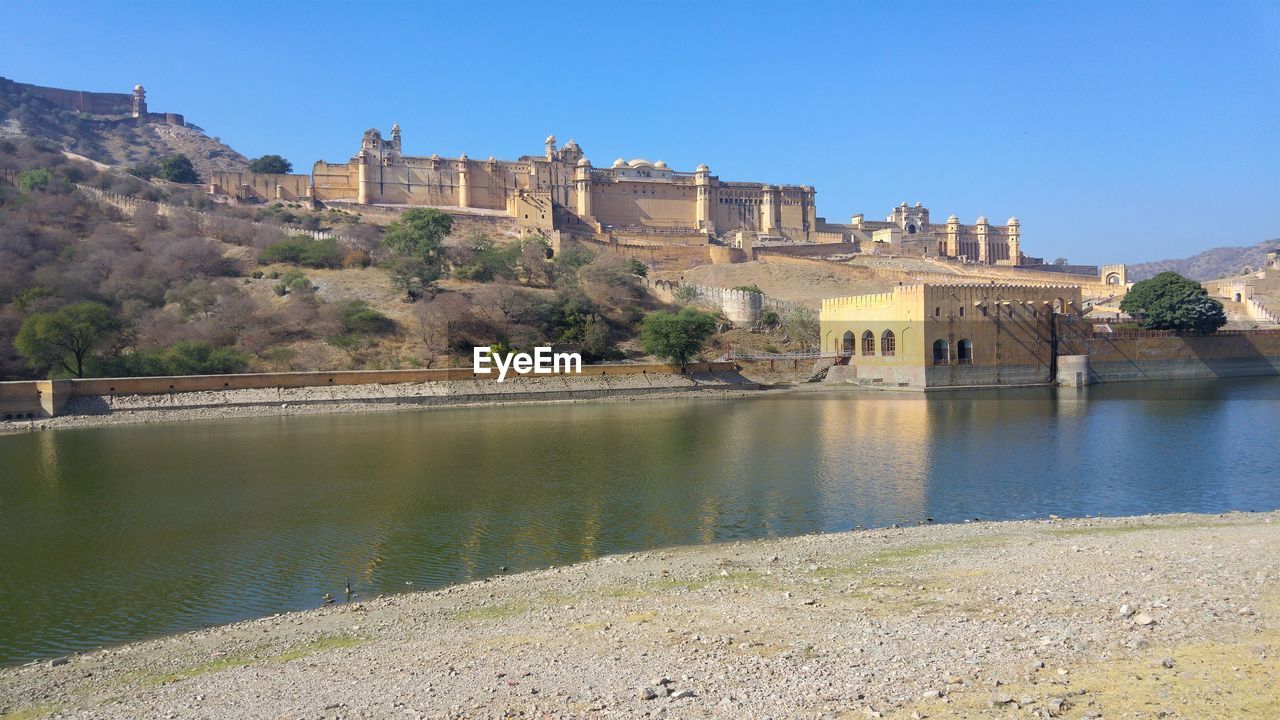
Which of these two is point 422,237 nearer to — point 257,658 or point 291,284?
point 291,284

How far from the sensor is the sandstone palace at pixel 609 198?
5662 cm

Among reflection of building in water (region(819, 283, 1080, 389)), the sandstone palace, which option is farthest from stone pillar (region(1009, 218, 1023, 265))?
reflection of building in water (region(819, 283, 1080, 389))

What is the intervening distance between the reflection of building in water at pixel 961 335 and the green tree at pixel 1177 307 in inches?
167

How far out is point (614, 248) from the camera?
51.5 metres

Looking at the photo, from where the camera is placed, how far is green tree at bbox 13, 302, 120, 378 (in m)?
25.6

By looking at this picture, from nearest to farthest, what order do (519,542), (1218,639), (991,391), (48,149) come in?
(1218,639) → (519,542) → (991,391) → (48,149)

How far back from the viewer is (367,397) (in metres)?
26.7

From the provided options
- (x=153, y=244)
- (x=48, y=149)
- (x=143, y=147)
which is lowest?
(x=153, y=244)

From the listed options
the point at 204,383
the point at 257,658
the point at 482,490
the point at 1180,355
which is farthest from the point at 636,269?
the point at 257,658

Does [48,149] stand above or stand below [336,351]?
above

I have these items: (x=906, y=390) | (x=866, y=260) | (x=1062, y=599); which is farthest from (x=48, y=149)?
(x=1062, y=599)

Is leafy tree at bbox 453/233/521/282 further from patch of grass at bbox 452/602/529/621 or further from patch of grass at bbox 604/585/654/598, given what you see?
patch of grass at bbox 452/602/529/621

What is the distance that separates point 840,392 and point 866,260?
2627 cm

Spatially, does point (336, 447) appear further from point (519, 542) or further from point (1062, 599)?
point (1062, 599)
